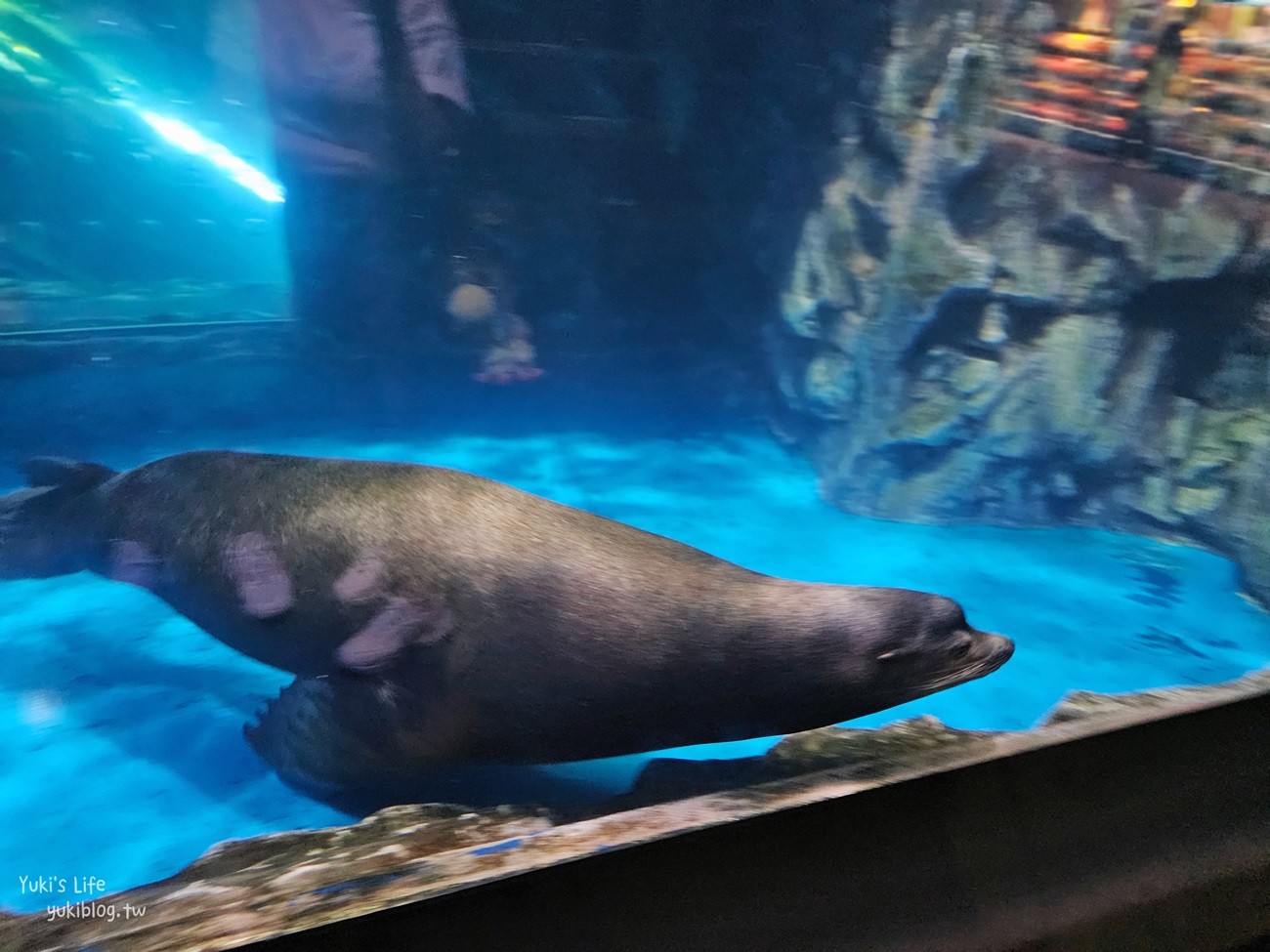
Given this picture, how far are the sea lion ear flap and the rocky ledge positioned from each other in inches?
43.2

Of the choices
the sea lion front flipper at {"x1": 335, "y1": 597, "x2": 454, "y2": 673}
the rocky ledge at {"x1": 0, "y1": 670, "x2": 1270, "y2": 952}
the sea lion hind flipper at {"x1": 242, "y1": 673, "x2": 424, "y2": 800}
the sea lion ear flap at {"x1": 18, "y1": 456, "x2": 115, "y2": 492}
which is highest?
the sea lion ear flap at {"x1": 18, "y1": 456, "x2": 115, "y2": 492}

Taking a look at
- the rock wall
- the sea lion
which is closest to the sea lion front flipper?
the sea lion

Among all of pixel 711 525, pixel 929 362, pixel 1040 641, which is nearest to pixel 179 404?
pixel 711 525

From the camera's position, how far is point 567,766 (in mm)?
1870

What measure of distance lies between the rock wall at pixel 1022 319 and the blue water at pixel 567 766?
0.37 meters

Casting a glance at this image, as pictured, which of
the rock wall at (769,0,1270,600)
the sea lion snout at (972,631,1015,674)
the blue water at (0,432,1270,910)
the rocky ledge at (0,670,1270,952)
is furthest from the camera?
the rock wall at (769,0,1270,600)

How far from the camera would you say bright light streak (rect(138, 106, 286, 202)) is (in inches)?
70.6

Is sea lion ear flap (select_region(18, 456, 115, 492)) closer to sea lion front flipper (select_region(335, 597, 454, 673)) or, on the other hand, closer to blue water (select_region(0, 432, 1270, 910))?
blue water (select_region(0, 432, 1270, 910))

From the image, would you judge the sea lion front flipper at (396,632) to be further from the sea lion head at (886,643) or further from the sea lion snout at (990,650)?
the sea lion snout at (990,650)

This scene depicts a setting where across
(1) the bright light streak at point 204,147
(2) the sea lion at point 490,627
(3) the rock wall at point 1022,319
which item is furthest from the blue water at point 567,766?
(1) the bright light streak at point 204,147

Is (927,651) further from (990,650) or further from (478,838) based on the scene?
(478,838)

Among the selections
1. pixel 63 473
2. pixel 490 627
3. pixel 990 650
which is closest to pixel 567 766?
pixel 490 627

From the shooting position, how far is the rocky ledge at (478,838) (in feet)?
3.46

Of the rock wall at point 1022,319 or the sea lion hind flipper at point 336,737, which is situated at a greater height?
the rock wall at point 1022,319
